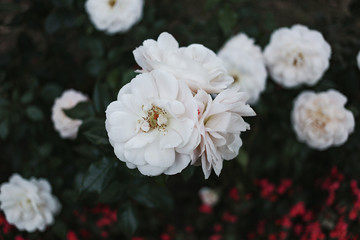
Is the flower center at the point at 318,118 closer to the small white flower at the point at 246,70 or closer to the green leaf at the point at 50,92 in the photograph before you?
the small white flower at the point at 246,70

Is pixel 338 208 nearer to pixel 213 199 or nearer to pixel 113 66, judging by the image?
pixel 213 199

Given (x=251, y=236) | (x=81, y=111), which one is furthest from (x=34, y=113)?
(x=251, y=236)

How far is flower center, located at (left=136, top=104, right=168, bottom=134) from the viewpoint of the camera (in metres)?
0.78

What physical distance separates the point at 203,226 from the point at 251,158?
506 mm

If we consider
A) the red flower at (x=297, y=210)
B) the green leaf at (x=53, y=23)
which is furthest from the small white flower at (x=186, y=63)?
the red flower at (x=297, y=210)

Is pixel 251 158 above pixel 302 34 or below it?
below

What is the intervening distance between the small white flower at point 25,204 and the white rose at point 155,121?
2.27 ft

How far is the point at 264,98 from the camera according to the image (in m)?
1.64

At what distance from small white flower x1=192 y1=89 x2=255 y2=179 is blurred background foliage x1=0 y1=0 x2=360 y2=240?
0.44 meters

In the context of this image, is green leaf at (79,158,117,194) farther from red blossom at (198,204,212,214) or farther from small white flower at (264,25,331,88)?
red blossom at (198,204,212,214)

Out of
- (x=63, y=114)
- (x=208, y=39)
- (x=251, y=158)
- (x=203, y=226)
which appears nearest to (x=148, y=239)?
(x=203, y=226)

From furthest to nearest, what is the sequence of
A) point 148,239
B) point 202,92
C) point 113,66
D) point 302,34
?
1. point 148,239
2. point 113,66
3. point 302,34
4. point 202,92

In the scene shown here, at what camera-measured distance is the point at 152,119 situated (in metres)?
0.80

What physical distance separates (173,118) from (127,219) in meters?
0.73
